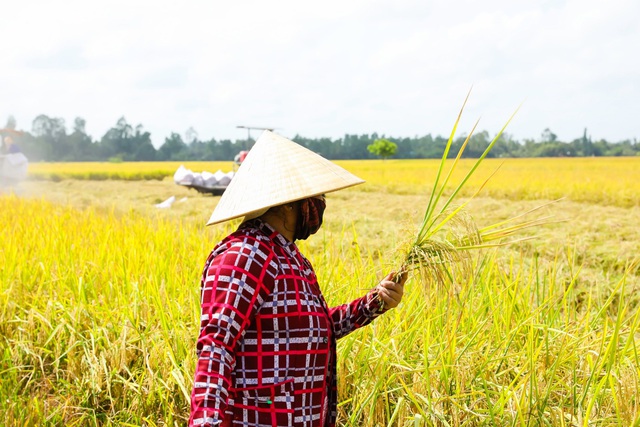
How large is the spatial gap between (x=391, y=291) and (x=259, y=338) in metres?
0.33

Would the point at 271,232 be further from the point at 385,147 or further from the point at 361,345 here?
the point at 385,147

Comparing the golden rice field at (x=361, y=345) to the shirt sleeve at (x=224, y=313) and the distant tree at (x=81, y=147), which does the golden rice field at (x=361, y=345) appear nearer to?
the shirt sleeve at (x=224, y=313)

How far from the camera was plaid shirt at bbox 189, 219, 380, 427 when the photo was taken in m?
1.09

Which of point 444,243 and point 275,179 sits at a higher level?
point 275,179

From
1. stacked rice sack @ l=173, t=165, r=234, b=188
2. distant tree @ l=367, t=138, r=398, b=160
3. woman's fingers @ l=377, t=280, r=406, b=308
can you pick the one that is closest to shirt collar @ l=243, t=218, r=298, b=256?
→ woman's fingers @ l=377, t=280, r=406, b=308

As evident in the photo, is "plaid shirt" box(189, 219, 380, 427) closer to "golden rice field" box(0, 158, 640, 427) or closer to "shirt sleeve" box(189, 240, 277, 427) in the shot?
"shirt sleeve" box(189, 240, 277, 427)

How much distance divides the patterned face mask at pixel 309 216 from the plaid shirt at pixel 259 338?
43 millimetres

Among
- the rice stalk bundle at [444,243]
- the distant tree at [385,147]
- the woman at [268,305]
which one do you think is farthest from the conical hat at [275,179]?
the distant tree at [385,147]

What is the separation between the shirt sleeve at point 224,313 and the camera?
3.49 ft

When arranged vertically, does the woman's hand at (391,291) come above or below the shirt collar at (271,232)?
below

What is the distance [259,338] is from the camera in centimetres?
117

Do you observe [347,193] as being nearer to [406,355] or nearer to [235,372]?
[406,355]

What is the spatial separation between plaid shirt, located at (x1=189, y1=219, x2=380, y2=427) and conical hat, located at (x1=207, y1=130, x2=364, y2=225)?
55 millimetres

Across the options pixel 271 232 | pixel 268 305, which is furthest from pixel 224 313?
pixel 271 232
